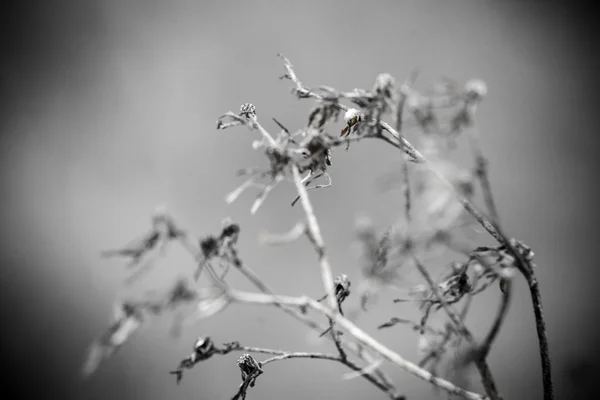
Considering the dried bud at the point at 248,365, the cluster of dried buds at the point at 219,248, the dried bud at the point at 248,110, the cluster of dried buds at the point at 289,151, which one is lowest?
the dried bud at the point at 248,365

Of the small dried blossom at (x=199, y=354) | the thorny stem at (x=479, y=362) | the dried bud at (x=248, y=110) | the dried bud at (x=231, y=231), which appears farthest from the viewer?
the dried bud at (x=248, y=110)

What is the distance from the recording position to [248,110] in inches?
56.7

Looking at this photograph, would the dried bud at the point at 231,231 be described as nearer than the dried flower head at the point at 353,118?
Yes

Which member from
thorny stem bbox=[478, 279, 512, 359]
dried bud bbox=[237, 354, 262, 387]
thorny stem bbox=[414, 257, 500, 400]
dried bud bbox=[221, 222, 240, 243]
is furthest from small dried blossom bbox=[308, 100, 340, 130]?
dried bud bbox=[237, 354, 262, 387]

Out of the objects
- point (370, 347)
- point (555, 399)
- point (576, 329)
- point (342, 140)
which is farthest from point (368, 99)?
point (576, 329)

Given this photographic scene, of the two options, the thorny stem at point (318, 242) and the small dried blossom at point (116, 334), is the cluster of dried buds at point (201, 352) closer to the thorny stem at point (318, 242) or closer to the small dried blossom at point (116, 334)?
the small dried blossom at point (116, 334)

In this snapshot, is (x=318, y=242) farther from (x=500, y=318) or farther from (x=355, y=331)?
(x=500, y=318)

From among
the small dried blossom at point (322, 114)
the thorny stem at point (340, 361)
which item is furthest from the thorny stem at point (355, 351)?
the small dried blossom at point (322, 114)

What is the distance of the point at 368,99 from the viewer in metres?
1.17

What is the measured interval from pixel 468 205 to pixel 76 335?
325ft

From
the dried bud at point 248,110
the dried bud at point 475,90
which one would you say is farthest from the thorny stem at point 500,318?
the dried bud at point 248,110

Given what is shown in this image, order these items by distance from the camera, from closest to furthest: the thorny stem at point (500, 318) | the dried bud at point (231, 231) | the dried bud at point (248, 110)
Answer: the thorny stem at point (500, 318) < the dried bud at point (231, 231) < the dried bud at point (248, 110)

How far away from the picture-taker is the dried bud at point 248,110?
1426 mm

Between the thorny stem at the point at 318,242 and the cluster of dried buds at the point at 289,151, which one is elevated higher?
the cluster of dried buds at the point at 289,151
